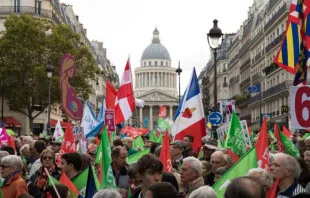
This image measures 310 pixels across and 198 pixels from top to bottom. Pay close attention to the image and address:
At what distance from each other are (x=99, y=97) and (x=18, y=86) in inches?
1908

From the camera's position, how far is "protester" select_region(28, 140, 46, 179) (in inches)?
372

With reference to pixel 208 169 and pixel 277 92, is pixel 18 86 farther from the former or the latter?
pixel 208 169

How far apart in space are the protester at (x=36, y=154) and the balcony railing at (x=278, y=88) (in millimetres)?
38611

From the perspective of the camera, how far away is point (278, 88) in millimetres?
51062

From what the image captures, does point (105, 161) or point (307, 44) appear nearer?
point (105, 161)

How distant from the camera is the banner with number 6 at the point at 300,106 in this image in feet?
23.9

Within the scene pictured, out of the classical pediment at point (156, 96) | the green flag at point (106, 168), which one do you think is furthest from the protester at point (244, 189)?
the classical pediment at point (156, 96)

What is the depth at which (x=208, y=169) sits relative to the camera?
8328 mm

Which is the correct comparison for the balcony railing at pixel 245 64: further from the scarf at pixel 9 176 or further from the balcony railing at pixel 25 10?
the scarf at pixel 9 176

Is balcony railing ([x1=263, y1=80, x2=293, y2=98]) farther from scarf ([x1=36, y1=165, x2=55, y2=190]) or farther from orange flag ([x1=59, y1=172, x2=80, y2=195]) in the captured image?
orange flag ([x1=59, y1=172, x2=80, y2=195])

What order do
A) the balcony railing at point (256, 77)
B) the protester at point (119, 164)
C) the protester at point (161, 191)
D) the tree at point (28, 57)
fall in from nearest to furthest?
the protester at point (161, 191)
the protester at point (119, 164)
the tree at point (28, 57)
the balcony railing at point (256, 77)

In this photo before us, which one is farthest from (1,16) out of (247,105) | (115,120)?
(115,120)

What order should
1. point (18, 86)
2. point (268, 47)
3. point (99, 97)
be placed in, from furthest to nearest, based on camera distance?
1. point (99, 97)
2. point (268, 47)
3. point (18, 86)

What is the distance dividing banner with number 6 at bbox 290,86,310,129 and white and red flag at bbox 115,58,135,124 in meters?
8.19
